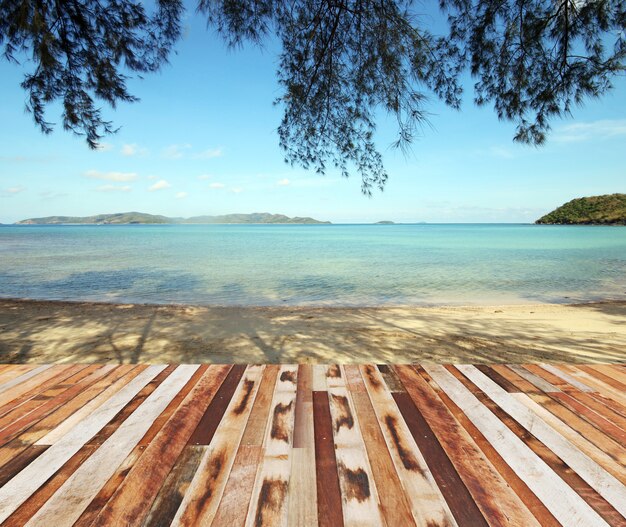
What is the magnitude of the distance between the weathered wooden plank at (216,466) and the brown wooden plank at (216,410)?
0.09ft

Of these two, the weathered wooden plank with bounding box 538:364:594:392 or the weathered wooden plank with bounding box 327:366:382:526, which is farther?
the weathered wooden plank with bounding box 538:364:594:392

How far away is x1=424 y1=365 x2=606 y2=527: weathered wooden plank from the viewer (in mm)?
1301

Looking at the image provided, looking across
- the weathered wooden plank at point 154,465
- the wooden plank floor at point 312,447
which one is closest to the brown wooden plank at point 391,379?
the wooden plank floor at point 312,447

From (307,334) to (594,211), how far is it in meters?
114

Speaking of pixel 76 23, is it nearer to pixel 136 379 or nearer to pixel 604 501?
pixel 136 379

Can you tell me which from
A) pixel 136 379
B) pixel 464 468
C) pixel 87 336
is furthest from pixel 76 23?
pixel 464 468

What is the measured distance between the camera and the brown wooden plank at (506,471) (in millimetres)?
1293

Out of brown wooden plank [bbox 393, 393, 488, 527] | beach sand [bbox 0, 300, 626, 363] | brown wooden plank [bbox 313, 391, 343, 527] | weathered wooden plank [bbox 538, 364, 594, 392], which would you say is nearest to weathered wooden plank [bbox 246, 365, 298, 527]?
brown wooden plank [bbox 313, 391, 343, 527]

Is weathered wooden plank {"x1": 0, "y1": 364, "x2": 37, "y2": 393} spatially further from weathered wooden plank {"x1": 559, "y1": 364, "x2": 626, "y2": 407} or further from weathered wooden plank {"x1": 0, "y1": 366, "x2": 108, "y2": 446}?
weathered wooden plank {"x1": 559, "y1": 364, "x2": 626, "y2": 407}

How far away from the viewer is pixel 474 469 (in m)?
1.53

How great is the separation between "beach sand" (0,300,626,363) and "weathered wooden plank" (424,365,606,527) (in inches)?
103

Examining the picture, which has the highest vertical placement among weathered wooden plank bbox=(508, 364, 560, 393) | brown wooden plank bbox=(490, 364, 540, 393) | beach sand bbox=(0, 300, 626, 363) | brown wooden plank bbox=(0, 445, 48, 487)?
brown wooden plank bbox=(0, 445, 48, 487)

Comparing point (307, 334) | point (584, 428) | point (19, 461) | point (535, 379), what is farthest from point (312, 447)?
point (307, 334)

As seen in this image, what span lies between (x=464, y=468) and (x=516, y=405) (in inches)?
29.8
